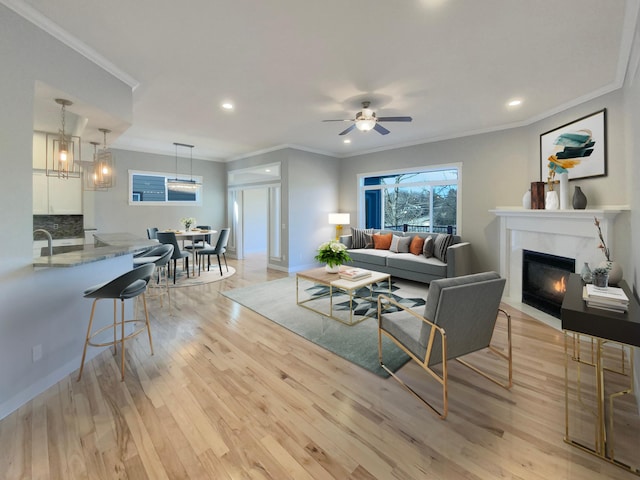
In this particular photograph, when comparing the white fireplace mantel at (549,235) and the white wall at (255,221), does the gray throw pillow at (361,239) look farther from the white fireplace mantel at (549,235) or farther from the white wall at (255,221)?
the white wall at (255,221)

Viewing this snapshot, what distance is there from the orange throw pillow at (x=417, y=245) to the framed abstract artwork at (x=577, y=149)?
6.64 ft

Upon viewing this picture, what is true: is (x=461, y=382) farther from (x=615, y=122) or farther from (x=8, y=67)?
(x=8, y=67)

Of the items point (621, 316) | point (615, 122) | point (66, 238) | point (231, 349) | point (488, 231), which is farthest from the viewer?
point (66, 238)

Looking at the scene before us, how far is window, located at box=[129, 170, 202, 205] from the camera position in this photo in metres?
6.74

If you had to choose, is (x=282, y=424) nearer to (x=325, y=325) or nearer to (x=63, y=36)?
(x=325, y=325)

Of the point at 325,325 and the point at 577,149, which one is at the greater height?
the point at 577,149

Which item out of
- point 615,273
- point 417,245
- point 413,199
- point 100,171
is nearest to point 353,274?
point 417,245

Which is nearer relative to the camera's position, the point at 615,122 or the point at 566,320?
the point at 566,320

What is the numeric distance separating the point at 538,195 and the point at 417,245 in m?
2.01

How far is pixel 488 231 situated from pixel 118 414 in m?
5.32

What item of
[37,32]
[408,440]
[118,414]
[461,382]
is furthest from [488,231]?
[37,32]

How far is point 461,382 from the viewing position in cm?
228

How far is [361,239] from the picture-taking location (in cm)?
626

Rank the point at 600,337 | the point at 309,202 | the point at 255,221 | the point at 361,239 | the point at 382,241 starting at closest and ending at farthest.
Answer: the point at 600,337
the point at 382,241
the point at 361,239
the point at 309,202
the point at 255,221
